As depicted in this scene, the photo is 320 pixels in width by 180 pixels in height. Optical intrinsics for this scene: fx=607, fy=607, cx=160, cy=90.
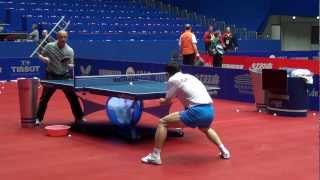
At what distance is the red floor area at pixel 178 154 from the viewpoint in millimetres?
6949

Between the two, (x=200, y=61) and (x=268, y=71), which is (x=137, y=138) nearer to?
(x=268, y=71)

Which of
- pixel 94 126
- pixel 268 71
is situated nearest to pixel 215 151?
pixel 94 126

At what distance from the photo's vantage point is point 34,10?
2597 cm

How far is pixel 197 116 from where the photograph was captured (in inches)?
291

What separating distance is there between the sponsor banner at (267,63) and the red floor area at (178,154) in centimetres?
641

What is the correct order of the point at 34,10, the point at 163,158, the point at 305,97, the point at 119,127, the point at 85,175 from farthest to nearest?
the point at 34,10 → the point at 305,97 → the point at 119,127 → the point at 163,158 → the point at 85,175

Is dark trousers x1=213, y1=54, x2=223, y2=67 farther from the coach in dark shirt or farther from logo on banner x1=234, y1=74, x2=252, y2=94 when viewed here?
the coach in dark shirt

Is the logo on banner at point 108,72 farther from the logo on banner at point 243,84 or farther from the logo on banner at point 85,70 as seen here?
the logo on banner at point 243,84

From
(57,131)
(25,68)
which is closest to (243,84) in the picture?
(57,131)

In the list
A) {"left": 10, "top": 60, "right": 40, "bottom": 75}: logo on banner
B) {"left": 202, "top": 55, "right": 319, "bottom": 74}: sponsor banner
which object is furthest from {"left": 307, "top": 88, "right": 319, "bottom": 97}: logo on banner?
{"left": 10, "top": 60, "right": 40, "bottom": 75}: logo on banner

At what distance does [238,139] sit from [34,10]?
1842cm

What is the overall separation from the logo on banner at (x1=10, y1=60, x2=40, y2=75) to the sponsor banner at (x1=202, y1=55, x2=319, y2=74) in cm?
607

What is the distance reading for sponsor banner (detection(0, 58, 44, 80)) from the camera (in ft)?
62.2

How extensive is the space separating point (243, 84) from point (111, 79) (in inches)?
176
